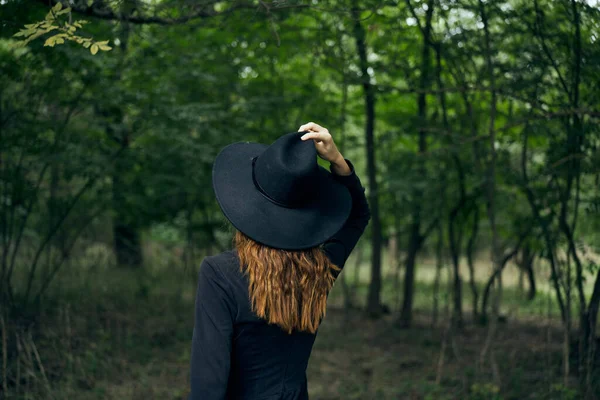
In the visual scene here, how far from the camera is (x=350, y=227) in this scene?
8.44 ft

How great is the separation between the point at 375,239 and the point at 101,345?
5.01m

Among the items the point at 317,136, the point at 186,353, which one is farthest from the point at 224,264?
the point at 186,353

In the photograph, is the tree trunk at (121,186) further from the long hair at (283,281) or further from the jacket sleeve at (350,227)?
the long hair at (283,281)

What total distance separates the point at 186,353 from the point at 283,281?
18.7 feet

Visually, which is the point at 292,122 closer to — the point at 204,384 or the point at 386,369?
the point at 386,369

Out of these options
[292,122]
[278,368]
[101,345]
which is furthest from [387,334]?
[278,368]

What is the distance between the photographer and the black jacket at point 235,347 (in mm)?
2080

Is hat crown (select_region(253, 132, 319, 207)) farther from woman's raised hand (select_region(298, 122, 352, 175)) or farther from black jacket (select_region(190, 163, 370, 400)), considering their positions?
black jacket (select_region(190, 163, 370, 400))

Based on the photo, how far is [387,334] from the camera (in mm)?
9172

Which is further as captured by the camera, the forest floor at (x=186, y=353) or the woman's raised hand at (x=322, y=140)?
the forest floor at (x=186, y=353)

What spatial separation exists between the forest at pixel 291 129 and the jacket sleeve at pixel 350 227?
171cm

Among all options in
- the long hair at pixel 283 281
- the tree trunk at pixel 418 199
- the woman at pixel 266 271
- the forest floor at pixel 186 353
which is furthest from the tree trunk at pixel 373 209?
the long hair at pixel 283 281

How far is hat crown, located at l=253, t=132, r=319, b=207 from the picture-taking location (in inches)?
82.7

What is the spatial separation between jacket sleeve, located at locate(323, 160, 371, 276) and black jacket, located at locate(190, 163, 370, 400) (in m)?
0.36
